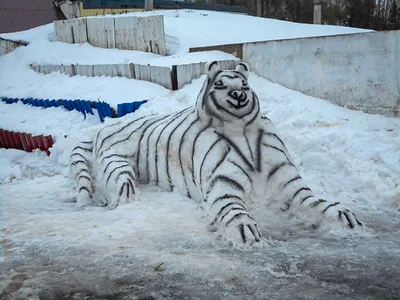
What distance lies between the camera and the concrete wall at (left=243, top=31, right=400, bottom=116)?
7473 mm

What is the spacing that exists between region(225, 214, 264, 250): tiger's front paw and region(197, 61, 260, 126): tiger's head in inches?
43.1

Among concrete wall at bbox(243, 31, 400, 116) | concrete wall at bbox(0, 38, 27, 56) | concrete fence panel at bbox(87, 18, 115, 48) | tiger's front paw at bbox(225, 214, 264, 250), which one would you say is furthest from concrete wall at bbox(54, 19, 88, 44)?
tiger's front paw at bbox(225, 214, 264, 250)

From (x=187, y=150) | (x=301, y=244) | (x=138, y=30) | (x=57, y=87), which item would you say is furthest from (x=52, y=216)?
(x=138, y=30)

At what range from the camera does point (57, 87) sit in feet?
40.4

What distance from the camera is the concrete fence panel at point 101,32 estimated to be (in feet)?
50.5

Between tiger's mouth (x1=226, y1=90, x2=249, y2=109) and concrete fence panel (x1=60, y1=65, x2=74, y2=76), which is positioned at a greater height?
tiger's mouth (x1=226, y1=90, x2=249, y2=109)

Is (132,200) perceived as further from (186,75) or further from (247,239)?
(186,75)

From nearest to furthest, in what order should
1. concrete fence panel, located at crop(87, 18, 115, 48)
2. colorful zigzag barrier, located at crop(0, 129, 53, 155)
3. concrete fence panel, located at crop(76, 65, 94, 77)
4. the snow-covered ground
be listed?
the snow-covered ground
colorful zigzag barrier, located at crop(0, 129, 53, 155)
concrete fence panel, located at crop(76, 65, 94, 77)
concrete fence panel, located at crop(87, 18, 115, 48)

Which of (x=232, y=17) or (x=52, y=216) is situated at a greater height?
(x=232, y=17)

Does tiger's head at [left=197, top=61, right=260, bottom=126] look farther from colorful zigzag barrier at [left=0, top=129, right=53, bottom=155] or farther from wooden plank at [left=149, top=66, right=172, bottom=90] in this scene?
wooden plank at [left=149, top=66, right=172, bottom=90]

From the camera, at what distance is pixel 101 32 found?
15.8m

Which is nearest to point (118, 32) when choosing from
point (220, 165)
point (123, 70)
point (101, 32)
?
point (101, 32)

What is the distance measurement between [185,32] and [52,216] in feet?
36.9

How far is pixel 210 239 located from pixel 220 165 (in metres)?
0.82
